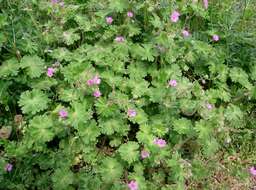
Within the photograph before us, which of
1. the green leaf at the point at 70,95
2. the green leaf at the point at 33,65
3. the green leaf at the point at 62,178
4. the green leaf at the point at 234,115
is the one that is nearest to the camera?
the green leaf at the point at 62,178

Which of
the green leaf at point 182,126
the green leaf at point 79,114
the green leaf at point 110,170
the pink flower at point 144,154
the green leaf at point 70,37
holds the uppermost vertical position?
the green leaf at point 70,37

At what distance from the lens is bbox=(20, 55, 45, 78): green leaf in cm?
327

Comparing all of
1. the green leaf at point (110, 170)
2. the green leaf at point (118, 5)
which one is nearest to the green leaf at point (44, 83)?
the green leaf at point (110, 170)

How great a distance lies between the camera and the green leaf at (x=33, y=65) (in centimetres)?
327

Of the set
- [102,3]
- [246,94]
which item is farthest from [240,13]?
[102,3]

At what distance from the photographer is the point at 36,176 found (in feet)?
10.0

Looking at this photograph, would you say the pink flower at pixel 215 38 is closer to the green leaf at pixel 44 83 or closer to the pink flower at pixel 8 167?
the green leaf at pixel 44 83

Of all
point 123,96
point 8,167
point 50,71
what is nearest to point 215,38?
point 123,96

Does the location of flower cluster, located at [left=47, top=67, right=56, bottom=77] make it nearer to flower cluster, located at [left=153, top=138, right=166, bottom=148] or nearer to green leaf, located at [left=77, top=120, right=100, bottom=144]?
green leaf, located at [left=77, top=120, right=100, bottom=144]

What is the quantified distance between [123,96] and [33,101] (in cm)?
62

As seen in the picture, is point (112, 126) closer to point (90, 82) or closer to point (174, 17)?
point (90, 82)

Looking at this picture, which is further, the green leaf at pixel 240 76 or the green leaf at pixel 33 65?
the green leaf at pixel 240 76

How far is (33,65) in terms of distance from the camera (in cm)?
330

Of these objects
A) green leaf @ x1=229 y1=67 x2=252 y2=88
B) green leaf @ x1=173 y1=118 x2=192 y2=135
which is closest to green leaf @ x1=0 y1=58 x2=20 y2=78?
green leaf @ x1=173 y1=118 x2=192 y2=135
